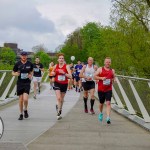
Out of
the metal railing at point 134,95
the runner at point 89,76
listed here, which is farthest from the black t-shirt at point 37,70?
the runner at point 89,76

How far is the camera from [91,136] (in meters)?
8.73

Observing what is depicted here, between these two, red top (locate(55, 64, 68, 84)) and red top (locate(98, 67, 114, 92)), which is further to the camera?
red top (locate(55, 64, 68, 84))

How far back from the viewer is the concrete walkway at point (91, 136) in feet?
24.8

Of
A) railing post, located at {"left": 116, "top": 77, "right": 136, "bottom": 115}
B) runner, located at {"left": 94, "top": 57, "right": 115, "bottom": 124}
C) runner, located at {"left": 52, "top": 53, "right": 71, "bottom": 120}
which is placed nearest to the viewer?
runner, located at {"left": 94, "top": 57, "right": 115, "bottom": 124}

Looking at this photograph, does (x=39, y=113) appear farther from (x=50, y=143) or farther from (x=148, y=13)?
(x=148, y=13)

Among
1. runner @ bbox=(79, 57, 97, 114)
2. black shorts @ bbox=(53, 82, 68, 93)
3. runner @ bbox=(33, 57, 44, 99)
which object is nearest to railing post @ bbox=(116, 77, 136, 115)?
runner @ bbox=(79, 57, 97, 114)

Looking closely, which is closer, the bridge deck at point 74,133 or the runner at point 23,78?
the bridge deck at point 74,133

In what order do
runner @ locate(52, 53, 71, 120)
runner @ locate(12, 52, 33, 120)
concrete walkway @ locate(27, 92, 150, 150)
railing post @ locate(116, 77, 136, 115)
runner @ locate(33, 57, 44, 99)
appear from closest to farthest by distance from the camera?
concrete walkway @ locate(27, 92, 150, 150)
runner @ locate(12, 52, 33, 120)
runner @ locate(52, 53, 71, 120)
railing post @ locate(116, 77, 136, 115)
runner @ locate(33, 57, 44, 99)

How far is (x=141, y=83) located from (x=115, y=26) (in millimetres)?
18295

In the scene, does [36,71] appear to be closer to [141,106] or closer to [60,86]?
[60,86]

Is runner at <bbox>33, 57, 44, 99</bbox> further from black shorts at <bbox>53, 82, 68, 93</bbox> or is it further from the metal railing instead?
black shorts at <bbox>53, 82, 68, 93</bbox>

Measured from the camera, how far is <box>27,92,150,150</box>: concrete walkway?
756 centimetres

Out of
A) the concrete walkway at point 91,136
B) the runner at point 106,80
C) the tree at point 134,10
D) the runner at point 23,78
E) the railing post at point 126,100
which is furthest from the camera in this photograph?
the tree at point 134,10

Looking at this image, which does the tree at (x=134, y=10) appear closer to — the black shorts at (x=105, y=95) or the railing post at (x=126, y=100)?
the railing post at (x=126, y=100)
